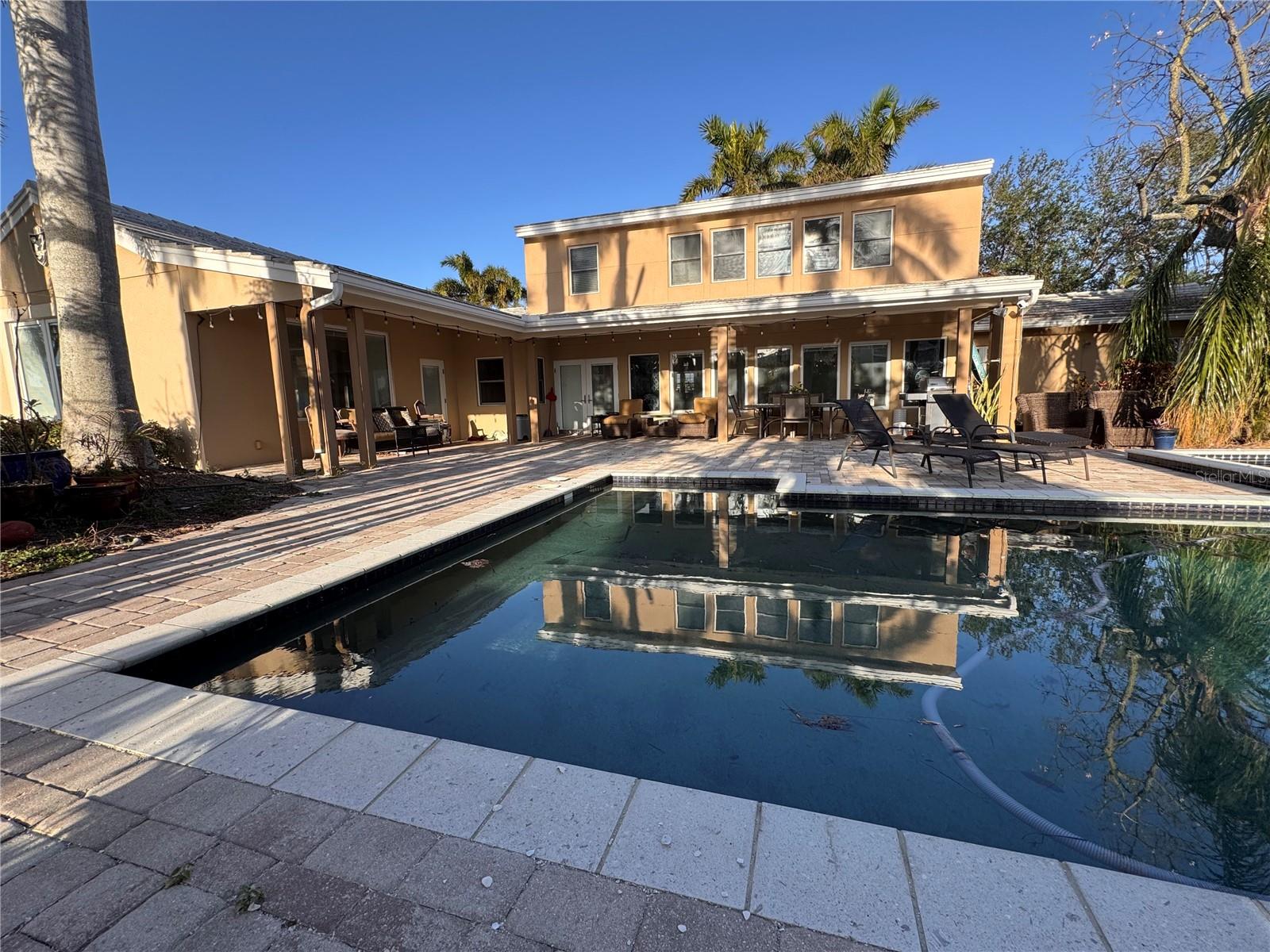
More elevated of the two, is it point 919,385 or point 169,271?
point 169,271

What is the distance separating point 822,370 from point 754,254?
3.04 meters

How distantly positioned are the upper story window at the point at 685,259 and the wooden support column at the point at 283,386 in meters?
8.29

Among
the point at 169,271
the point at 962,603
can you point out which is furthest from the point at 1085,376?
the point at 169,271

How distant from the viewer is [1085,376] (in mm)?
13406

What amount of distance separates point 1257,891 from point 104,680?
13.9 feet

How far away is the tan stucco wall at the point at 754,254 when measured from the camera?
11258 mm

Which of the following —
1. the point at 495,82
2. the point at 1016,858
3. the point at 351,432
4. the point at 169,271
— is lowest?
the point at 1016,858

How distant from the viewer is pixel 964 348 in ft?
33.3

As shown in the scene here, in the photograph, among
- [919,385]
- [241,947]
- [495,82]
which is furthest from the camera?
[919,385]

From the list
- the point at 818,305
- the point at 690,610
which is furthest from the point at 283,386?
the point at 818,305

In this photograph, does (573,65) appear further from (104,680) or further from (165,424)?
(104,680)

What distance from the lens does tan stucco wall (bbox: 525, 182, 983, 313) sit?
11.3m

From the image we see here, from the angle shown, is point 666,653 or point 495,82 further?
point 495,82

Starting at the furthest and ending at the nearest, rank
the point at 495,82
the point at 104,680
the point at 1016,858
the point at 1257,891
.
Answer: the point at 495,82 < the point at 104,680 < the point at 1257,891 < the point at 1016,858
